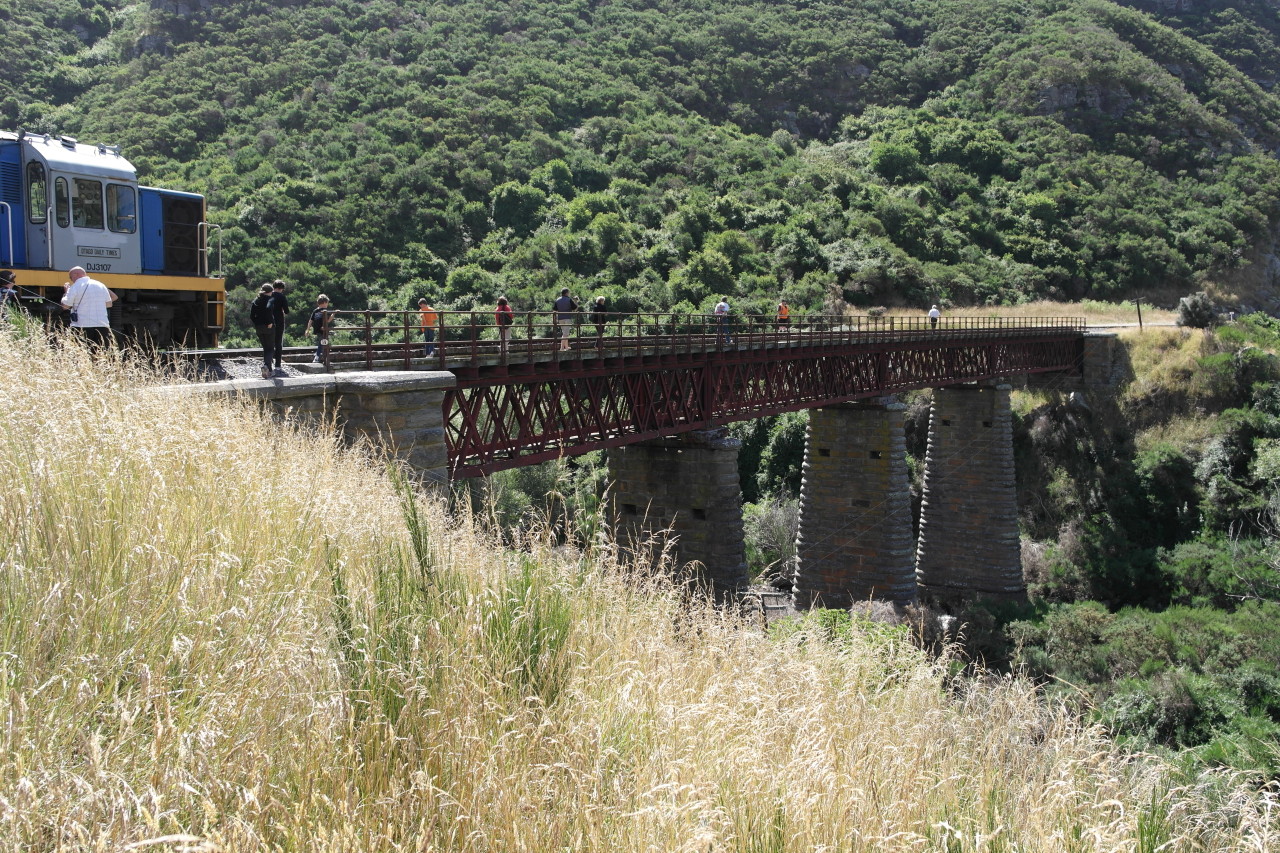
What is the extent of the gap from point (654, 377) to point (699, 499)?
9.36 ft

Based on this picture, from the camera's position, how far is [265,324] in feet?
41.1

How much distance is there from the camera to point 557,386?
17.2m

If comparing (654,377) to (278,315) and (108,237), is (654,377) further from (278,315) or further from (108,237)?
(108,237)

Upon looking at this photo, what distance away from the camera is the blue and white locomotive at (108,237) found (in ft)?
45.9

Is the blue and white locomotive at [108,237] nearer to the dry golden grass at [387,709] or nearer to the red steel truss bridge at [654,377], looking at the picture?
the red steel truss bridge at [654,377]

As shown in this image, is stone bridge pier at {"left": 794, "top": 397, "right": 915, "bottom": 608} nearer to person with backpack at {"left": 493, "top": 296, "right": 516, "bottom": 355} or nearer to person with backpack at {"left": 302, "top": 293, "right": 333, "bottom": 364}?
person with backpack at {"left": 493, "top": 296, "right": 516, "bottom": 355}

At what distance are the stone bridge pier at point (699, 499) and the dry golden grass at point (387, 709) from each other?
47.5 feet

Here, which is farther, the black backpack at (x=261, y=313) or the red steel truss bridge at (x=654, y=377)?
the red steel truss bridge at (x=654, y=377)

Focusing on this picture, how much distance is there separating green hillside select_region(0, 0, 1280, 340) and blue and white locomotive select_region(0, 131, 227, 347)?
85.1ft

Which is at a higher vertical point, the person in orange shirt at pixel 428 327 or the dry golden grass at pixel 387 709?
the person in orange shirt at pixel 428 327

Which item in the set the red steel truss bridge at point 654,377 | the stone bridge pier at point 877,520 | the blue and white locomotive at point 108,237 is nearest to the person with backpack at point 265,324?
the blue and white locomotive at point 108,237

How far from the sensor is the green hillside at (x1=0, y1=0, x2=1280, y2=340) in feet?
177

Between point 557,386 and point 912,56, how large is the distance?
3650 inches

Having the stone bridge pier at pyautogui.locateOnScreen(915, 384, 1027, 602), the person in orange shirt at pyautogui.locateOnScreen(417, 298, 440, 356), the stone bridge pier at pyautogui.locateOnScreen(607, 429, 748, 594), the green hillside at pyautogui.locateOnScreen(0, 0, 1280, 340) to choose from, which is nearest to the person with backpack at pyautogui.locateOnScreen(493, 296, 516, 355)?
the person in orange shirt at pyautogui.locateOnScreen(417, 298, 440, 356)
